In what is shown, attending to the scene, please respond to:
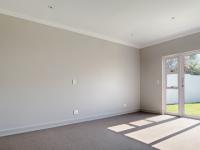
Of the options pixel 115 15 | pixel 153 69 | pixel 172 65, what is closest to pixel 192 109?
pixel 172 65

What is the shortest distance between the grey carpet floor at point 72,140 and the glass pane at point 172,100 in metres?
2.24

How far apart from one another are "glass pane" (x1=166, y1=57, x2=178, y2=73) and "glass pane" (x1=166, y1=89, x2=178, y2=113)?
0.70 meters

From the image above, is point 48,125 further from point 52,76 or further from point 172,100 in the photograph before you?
point 172,100

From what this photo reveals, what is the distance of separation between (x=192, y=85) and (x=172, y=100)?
82 cm

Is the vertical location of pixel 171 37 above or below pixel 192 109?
above

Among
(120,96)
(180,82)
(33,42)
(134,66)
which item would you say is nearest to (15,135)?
(33,42)

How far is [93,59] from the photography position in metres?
4.57

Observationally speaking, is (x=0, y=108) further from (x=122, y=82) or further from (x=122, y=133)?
(x=122, y=82)

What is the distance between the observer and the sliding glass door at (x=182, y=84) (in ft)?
14.8

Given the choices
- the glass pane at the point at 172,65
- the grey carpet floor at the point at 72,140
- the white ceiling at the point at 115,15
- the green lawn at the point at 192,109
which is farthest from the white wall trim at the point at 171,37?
the grey carpet floor at the point at 72,140

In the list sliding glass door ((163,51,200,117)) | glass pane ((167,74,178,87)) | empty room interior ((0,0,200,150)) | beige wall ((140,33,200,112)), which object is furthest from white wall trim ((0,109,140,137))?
glass pane ((167,74,178,87))

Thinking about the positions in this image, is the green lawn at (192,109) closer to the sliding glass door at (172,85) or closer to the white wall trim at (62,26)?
the sliding glass door at (172,85)

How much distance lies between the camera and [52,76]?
149 inches

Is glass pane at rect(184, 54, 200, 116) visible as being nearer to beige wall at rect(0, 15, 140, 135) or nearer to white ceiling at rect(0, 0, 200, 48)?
white ceiling at rect(0, 0, 200, 48)
